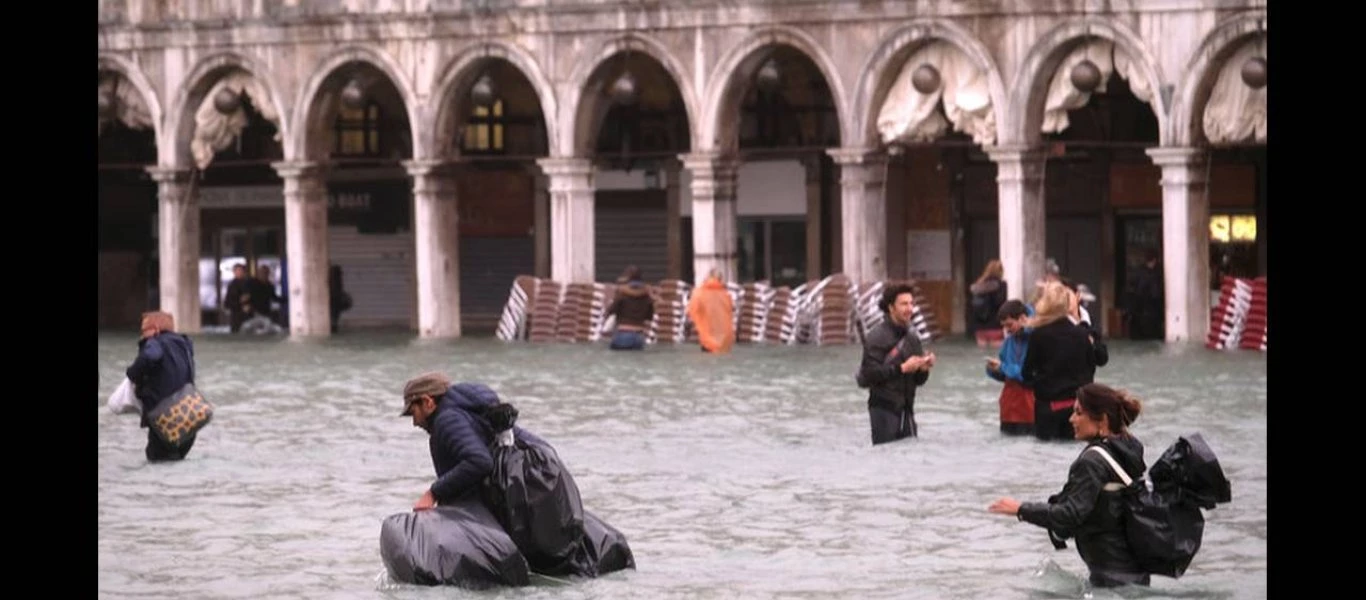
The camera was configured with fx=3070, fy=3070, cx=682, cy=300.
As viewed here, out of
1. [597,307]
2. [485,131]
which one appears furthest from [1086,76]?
[485,131]

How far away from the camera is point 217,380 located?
3120cm

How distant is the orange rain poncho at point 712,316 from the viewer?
3584cm

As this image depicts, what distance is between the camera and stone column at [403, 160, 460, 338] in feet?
135

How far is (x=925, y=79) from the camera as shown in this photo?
36.8 m

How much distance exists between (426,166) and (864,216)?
6482mm

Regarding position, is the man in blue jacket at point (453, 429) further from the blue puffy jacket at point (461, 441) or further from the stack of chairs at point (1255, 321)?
the stack of chairs at point (1255, 321)

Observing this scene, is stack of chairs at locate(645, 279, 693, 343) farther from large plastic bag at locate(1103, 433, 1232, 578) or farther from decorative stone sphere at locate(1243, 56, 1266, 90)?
large plastic bag at locate(1103, 433, 1232, 578)

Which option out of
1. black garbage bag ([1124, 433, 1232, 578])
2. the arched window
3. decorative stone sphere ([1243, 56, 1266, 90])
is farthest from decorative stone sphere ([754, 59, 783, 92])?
→ black garbage bag ([1124, 433, 1232, 578])

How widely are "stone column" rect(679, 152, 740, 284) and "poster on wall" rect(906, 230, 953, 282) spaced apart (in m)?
3.11

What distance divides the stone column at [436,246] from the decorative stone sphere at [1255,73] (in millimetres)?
11822
